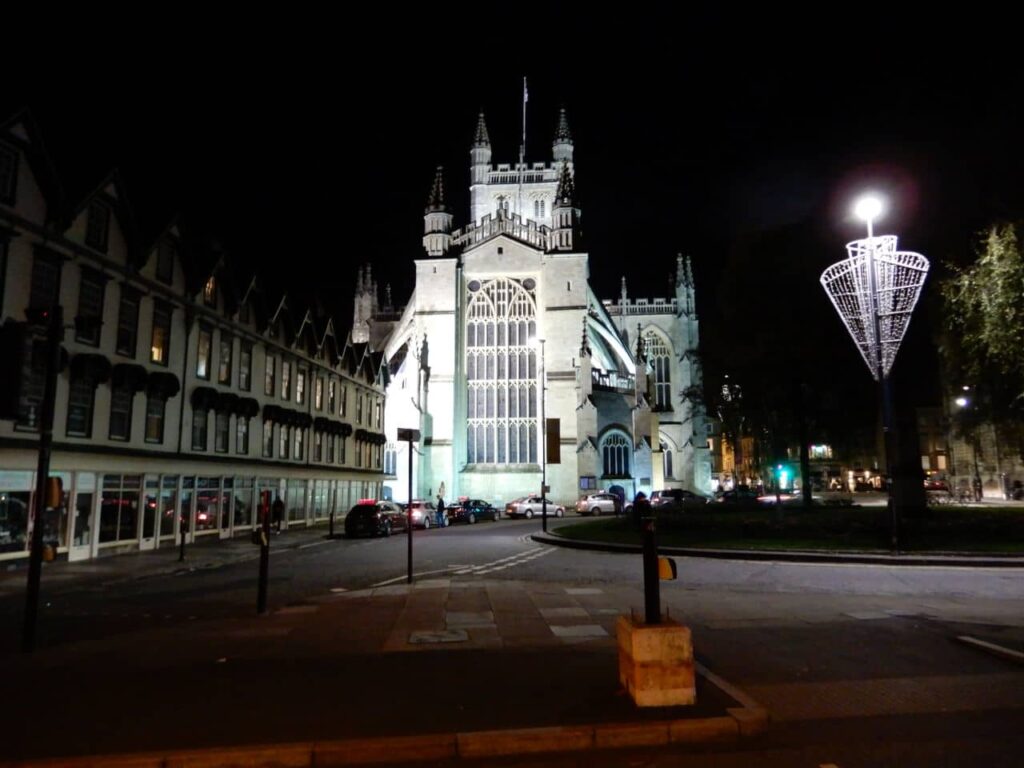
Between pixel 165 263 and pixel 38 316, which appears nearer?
pixel 38 316

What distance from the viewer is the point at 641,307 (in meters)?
74.2

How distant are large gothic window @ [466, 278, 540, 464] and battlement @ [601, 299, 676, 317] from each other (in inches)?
785

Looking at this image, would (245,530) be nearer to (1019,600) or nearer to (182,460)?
(182,460)

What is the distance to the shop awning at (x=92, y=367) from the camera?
19922 mm

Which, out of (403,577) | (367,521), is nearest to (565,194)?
(367,521)

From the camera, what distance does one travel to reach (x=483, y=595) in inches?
510

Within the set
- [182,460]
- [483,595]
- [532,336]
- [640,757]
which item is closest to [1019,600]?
[483,595]

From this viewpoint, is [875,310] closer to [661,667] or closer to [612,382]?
[661,667]

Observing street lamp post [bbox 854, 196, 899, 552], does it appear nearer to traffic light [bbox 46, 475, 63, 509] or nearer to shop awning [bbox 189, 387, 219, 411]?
traffic light [bbox 46, 475, 63, 509]

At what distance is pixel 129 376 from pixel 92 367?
1.63 metres

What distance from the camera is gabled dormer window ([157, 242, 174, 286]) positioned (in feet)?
79.6

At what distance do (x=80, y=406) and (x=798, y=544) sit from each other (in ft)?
68.5

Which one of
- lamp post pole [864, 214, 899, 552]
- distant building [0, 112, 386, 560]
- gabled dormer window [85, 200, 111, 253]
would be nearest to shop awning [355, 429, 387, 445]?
distant building [0, 112, 386, 560]

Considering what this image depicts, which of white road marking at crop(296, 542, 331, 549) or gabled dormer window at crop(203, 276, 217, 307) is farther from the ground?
gabled dormer window at crop(203, 276, 217, 307)
